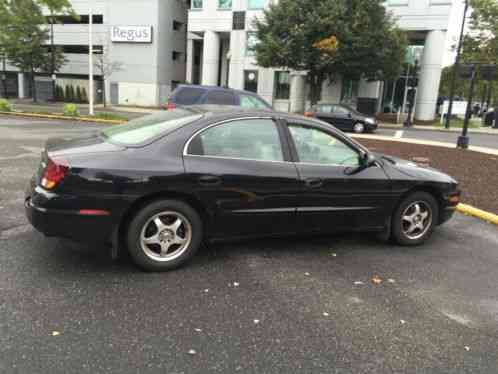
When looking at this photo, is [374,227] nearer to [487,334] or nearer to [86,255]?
[487,334]

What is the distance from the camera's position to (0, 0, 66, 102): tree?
3759 cm

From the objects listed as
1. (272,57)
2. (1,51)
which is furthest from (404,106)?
(1,51)

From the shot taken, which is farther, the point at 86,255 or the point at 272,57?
the point at 272,57

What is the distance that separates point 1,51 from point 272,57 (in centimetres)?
2728

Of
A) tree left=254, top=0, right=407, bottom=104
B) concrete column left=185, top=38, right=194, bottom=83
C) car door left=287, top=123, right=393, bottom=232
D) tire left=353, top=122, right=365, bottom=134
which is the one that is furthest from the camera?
concrete column left=185, top=38, right=194, bottom=83

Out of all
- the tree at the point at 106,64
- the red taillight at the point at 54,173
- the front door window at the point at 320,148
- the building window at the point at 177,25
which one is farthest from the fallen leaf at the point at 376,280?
the building window at the point at 177,25

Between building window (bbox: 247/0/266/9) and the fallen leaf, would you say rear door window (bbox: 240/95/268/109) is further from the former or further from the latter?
building window (bbox: 247/0/266/9)

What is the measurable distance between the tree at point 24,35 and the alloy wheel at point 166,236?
129ft

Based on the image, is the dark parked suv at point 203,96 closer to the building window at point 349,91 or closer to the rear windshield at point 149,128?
the rear windshield at point 149,128

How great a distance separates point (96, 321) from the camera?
3092 mm

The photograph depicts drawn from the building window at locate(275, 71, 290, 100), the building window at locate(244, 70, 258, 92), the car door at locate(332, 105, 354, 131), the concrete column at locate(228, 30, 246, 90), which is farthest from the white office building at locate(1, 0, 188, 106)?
the car door at locate(332, 105, 354, 131)

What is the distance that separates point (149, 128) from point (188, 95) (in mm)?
8792

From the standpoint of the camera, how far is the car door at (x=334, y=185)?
4395 millimetres

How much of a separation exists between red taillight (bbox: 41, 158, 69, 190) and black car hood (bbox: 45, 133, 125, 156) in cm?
15
